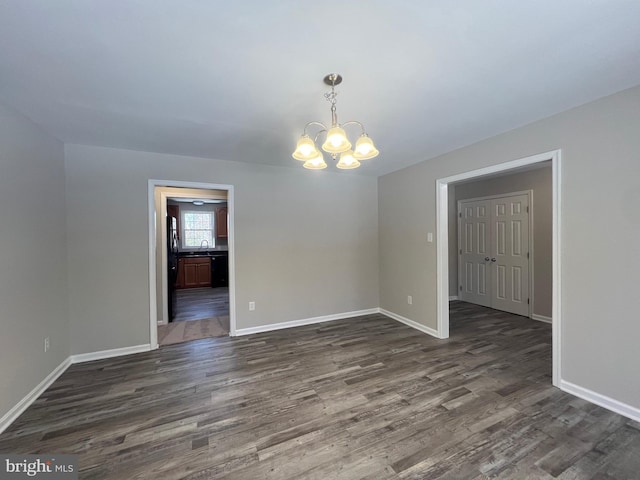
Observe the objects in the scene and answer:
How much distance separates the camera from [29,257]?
2.16 m

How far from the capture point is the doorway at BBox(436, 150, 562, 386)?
2238mm

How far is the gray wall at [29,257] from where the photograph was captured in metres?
1.91

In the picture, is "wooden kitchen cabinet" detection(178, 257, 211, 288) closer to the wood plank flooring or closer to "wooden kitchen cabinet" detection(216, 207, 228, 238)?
"wooden kitchen cabinet" detection(216, 207, 228, 238)

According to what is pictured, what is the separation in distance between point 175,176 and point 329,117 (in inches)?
87.1

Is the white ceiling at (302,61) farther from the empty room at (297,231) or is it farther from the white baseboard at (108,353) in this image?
the white baseboard at (108,353)

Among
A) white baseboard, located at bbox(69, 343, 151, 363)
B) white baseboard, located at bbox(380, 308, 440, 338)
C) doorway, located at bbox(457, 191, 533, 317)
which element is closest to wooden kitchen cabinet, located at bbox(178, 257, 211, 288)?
white baseboard, located at bbox(69, 343, 151, 363)

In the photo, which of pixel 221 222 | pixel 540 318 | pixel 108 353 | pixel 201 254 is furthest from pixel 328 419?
pixel 221 222

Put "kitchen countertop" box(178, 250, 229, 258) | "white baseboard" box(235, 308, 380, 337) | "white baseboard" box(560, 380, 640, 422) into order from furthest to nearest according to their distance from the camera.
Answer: "kitchen countertop" box(178, 250, 229, 258)
"white baseboard" box(235, 308, 380, 337)
"white baseboard" box(560, 380, 640, 422)

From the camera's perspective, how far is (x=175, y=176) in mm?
3229

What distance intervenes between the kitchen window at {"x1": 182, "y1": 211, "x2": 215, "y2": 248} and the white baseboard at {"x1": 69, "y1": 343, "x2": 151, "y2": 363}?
5.02 metres

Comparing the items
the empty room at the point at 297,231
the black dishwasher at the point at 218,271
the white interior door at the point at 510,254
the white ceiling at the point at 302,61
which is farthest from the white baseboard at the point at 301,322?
the black dishwasher at the point at 218,271

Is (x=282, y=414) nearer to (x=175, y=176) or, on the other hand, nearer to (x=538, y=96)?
(x=175, y=176)

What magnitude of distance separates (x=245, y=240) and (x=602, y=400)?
3.89m

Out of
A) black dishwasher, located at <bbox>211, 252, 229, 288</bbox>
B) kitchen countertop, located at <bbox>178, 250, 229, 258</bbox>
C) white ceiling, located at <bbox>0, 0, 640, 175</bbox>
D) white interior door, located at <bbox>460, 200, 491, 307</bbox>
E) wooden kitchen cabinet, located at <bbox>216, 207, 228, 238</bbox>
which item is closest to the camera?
white ceiling, located at <bbox>0, 0, 640, 175</bbox>
